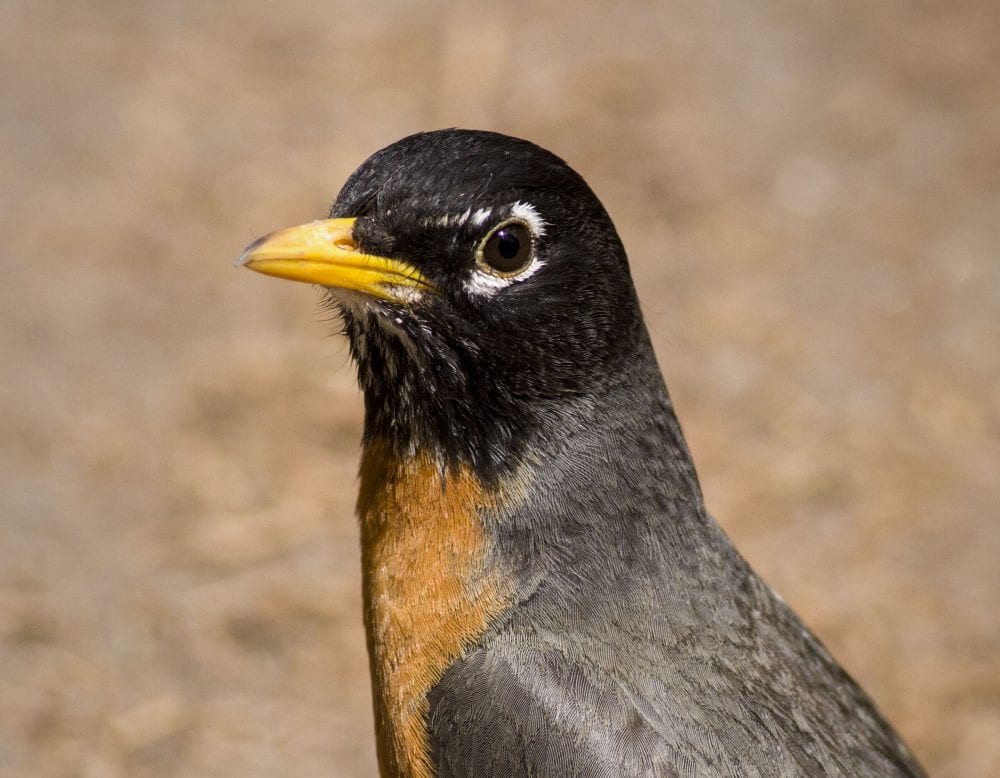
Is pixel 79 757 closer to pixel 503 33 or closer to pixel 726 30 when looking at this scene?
pixel 503 33

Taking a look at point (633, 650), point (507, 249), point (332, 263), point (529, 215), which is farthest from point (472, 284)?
point (633, 650)

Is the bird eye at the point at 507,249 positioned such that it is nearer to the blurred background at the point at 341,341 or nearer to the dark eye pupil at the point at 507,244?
the dark eye pupil at the point at 507,244

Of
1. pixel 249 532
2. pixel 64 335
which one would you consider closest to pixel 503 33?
pixel 64 335

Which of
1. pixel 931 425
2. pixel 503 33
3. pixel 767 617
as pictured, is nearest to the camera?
pixel 767 617

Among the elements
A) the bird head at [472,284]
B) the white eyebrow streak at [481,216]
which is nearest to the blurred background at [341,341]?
the bird head at [472,284]

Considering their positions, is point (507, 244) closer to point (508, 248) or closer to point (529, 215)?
point (508, 248)
